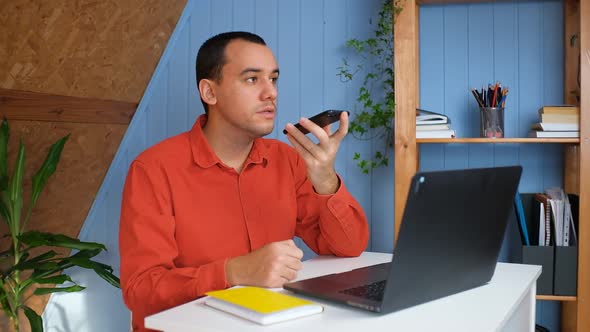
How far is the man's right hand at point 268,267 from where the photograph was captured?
1514mm

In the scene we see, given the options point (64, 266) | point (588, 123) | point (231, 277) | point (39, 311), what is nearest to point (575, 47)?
point (588, 123)

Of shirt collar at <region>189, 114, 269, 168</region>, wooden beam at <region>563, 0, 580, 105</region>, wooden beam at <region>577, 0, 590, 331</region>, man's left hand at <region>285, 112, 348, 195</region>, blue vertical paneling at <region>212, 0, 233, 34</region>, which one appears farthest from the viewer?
blue vertical paneling at <region>212, 0, 233, 34</region>

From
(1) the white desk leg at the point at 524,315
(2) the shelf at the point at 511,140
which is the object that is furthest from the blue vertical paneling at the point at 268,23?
(1) the white desk leg at the point at 524,315

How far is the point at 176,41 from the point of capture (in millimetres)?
3326

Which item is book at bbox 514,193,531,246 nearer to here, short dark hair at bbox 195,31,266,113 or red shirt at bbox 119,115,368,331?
red shirt at bbox 119,115,368,331

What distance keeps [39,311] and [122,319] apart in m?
0.40

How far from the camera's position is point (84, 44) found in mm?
2744

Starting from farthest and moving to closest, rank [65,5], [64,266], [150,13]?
1. [150,13]
2. [64,266]
3. [65,5]

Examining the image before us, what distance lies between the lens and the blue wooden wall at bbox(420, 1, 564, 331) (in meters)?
2.88

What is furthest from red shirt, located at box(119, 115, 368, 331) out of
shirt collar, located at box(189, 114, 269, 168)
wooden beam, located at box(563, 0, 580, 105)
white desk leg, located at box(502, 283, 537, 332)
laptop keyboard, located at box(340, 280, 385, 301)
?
wooden beam, located at box(563, 0, 580, 105)

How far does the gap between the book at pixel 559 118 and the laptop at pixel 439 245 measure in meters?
1.23

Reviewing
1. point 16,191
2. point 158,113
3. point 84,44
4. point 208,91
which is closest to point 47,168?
point 16,191

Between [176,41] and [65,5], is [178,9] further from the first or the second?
[65,5]

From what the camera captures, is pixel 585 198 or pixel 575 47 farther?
pixel 575 47
